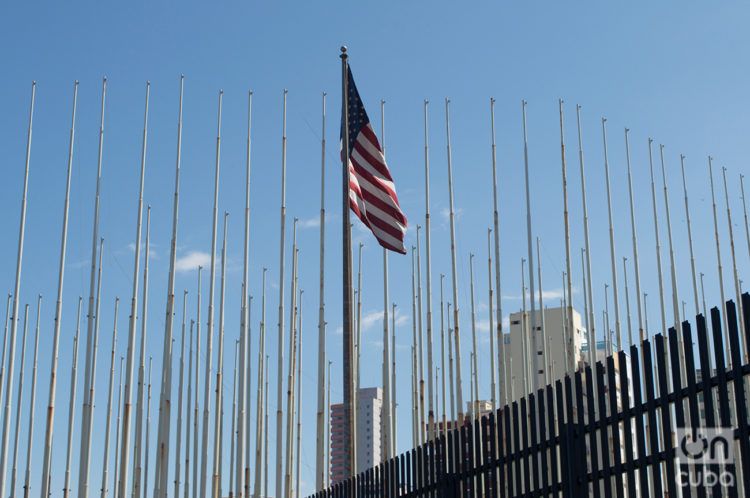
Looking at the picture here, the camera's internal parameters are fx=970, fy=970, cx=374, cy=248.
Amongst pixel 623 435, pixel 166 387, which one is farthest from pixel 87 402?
pixel 623 435

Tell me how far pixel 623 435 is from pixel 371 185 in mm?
9251

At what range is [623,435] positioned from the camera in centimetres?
827

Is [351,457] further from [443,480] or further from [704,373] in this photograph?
[704,373]

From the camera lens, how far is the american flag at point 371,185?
16.8 m

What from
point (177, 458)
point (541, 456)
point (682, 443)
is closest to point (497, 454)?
point (541, 456)

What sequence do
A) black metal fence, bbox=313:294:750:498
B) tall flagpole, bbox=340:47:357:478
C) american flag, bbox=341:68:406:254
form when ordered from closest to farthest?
black metal fence, bbox=313:294:750:498
tall flagpole, bbox=340:47:357:478
american flag, bbox=341:68:406:254

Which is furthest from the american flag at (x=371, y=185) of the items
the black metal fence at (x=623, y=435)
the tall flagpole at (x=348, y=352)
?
the black metal fence at (x=623, y=435)

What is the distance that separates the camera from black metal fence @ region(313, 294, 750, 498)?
7.29 m

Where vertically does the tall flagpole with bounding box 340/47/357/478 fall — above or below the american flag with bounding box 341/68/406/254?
below

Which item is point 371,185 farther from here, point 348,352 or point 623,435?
point 623,435

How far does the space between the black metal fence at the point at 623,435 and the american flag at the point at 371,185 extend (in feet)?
19.0

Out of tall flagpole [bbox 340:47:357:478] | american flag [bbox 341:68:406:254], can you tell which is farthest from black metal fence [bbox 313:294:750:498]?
american flag [bbox 341:68:406:254]

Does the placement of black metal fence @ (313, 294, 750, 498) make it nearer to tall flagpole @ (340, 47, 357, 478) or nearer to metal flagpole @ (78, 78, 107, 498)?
tall flagpole @ (340, 47, 357, 478)

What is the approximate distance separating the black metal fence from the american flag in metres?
5.80
